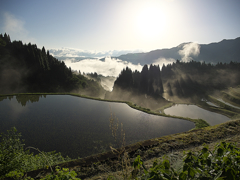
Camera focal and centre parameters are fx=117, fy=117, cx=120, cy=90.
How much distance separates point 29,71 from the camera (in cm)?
6056

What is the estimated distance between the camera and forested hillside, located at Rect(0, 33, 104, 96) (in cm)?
5541

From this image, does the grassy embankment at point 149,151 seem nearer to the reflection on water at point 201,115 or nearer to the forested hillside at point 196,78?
the reflection on water at point 201,115

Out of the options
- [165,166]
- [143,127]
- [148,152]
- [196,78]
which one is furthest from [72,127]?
[196,78]

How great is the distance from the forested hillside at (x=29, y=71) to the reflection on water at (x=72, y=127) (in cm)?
4617

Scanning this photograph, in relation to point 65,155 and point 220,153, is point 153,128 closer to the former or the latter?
point 65,155

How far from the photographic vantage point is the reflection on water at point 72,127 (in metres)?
10.5

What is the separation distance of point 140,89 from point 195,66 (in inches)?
3310

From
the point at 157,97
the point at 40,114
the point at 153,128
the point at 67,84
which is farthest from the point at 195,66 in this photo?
the point at 40,114

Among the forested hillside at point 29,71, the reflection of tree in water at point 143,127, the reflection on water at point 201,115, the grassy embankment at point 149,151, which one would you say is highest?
the forested hillside at point 29,71

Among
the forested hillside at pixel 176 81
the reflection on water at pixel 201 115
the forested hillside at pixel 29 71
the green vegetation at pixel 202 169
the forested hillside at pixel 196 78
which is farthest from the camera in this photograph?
the forested hillside at pixel 196 78

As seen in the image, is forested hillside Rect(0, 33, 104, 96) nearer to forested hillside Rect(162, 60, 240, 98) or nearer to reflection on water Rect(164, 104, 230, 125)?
reflection on water Rect(164, 104, 230, 125)

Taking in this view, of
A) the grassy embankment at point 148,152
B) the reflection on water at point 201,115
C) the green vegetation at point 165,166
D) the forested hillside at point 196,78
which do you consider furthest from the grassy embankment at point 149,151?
the forested hillside at point 196,78

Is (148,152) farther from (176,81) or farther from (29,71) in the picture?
(176,81)

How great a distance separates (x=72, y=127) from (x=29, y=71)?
212 feet
